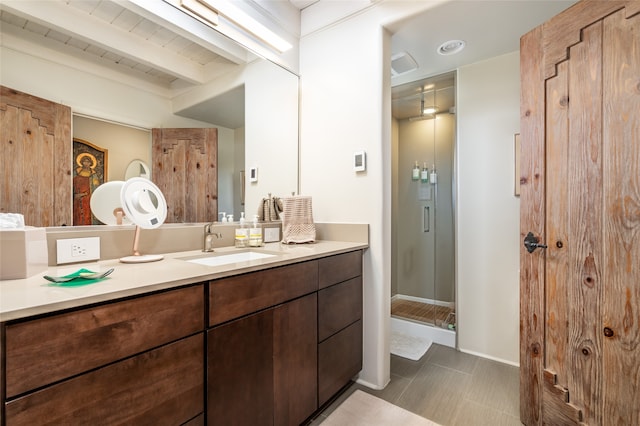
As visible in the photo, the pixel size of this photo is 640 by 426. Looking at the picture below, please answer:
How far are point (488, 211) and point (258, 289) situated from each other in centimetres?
197

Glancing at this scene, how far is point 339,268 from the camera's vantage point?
66.9 inches

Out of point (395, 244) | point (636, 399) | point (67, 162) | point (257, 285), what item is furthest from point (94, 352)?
point (395, 244)

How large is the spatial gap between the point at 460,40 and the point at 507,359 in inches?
93.6

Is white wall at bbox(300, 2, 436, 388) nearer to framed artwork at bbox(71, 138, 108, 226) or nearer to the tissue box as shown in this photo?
framed artwork at bbox(71, 138, 108, 226)

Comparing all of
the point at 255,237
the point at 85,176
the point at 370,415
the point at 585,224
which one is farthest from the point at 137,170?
the point at 585,224

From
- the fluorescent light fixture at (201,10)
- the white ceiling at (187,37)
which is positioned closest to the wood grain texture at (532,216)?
the white ceiling at (187,37)

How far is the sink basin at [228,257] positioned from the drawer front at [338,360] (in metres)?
0.59

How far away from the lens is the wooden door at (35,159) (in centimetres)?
109

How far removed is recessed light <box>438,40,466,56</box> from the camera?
2.08 m

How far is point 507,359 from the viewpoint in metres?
2.23

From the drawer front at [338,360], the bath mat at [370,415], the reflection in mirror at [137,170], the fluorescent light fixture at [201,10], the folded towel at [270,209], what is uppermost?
the fluorescent light fixture at [201,10]

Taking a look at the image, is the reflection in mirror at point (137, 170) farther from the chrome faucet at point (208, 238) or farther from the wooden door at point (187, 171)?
the chrome faucet at point (208, 238)

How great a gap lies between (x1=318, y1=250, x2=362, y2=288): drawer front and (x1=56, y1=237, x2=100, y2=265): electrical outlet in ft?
3.32

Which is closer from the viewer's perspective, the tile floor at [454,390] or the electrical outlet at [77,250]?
the electrical outlet at [77,250]
